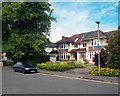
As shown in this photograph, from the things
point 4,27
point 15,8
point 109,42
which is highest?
point 15,8

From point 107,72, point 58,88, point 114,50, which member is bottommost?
point 58,88

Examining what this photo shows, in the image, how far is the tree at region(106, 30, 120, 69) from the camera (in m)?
13.7

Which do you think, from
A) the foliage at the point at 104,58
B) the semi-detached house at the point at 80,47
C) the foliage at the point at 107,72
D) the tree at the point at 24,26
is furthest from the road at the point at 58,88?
the semi-detached house at the point at 80,47

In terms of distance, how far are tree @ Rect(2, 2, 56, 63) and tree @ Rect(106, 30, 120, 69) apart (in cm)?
1292

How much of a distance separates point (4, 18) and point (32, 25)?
5.34m

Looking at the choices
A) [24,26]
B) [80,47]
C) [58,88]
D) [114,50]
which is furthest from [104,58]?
[80,47]

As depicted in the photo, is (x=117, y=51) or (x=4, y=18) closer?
(x=117, y=51)

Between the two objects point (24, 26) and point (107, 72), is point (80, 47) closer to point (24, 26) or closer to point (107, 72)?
point (24, 26)

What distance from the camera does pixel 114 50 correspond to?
45.5ft

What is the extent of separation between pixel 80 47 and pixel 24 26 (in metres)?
15.5

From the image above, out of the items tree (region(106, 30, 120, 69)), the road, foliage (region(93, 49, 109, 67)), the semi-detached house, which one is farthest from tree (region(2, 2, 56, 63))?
the road

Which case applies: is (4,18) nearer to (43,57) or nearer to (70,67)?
(43,57)

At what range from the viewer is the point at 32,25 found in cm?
2733

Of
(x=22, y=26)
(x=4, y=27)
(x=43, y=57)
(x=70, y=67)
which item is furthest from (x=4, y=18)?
(x=70, y=67)
